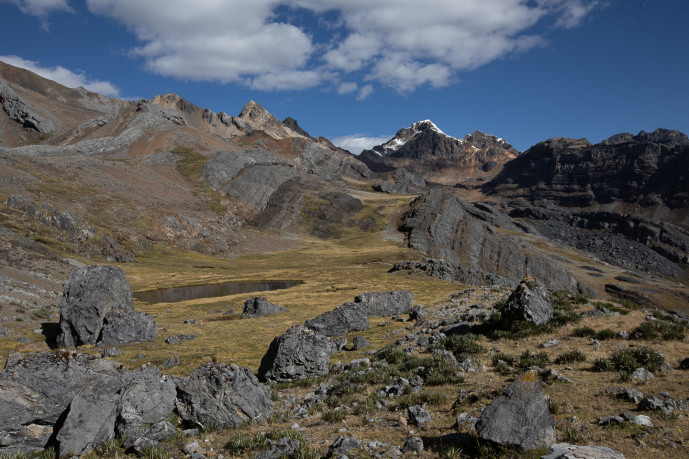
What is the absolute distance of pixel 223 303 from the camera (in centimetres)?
6044

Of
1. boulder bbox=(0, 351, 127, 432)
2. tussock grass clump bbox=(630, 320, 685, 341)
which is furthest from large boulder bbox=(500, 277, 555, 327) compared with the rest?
boulder bbox=(0, 351, 127, 432)

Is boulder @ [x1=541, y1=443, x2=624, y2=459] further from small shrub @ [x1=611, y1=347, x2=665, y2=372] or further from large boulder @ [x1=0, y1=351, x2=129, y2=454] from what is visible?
large boulder @ [x1=0, y1=351, x2=129, y2=454]

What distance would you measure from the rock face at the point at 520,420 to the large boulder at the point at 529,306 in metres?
12.5

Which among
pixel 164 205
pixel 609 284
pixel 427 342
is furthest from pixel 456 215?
pixel 427 342

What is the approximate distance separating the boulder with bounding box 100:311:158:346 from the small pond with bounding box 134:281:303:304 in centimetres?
3077

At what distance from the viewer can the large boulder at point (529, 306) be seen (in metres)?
23.0

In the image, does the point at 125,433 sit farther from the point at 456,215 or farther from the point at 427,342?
the point at 456,215

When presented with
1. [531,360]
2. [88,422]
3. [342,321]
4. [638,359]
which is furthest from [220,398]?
[342,321]

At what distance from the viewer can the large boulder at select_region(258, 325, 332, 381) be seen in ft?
73.4

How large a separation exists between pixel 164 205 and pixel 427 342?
142569 mm

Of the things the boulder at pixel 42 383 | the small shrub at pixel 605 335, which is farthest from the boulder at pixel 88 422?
the small shrub at pixel 605 335

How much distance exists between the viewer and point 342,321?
35469mm

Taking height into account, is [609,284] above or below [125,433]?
below

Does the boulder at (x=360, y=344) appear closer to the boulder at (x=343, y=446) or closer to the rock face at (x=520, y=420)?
the boulder at (x=343, y=446)
